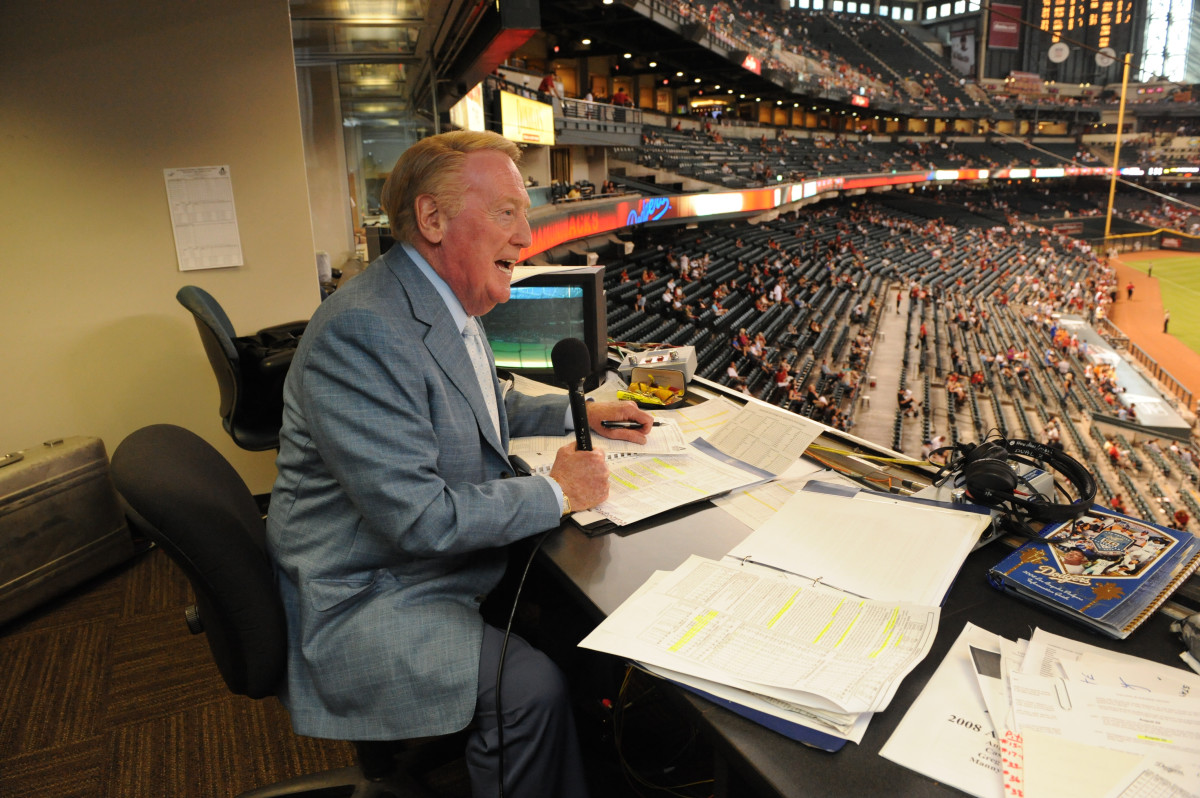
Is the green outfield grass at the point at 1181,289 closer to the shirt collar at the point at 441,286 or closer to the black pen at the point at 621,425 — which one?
the black pen at the point at 621,425

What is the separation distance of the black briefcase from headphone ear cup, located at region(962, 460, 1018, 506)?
307cm

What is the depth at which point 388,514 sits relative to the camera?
41.3 inches

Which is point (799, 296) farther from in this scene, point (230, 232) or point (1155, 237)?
point (1155, 237)

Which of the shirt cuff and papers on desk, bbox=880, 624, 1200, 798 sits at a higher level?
the shirt cuff

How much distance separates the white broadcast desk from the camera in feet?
2.21

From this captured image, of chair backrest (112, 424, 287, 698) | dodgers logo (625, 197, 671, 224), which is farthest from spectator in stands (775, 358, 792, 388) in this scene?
chair backrest (112, 424, 287, 698)

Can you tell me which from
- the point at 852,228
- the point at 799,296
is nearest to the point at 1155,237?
the point at 852,228

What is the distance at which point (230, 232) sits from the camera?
312 centimetres

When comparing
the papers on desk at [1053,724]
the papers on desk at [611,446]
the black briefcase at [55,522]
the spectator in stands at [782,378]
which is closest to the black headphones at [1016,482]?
the papers on desk at [1053,724]

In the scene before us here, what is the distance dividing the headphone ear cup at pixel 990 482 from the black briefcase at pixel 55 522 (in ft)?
10.1

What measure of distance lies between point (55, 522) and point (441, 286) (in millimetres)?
2307

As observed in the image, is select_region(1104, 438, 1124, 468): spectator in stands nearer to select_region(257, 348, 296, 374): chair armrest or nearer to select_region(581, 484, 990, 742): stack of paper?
select_region(581, 484, 990, 742): stack of paper

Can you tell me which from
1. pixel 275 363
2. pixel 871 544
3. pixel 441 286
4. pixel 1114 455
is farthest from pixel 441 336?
pixel 1114 455

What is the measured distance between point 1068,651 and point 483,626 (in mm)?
886
